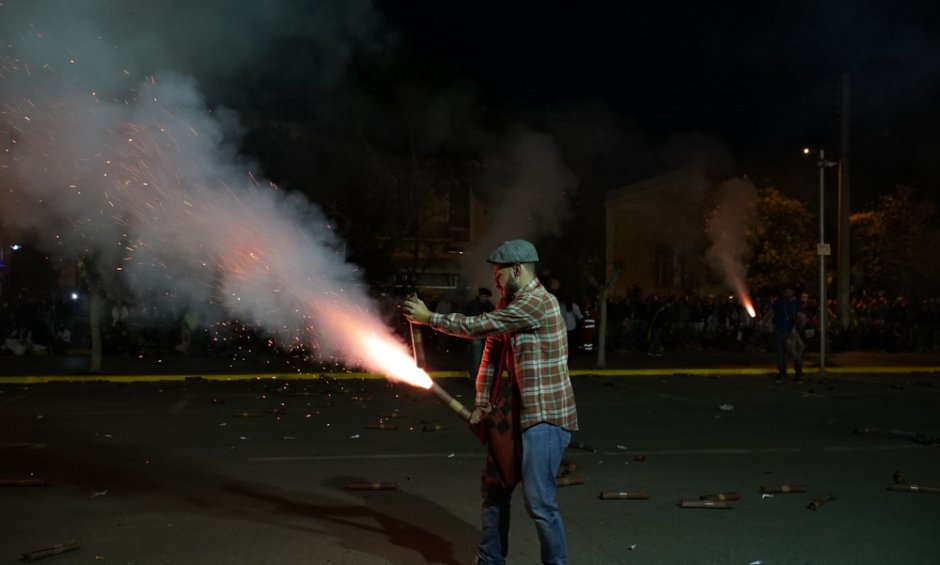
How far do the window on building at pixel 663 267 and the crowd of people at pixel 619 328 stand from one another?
460 cm

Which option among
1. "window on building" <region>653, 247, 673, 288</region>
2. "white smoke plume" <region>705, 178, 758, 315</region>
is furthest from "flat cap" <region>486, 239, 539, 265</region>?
"window on building" <region>653, 247, 673, 288</region>

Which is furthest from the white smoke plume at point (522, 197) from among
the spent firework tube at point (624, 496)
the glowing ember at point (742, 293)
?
the spent firework tube at point (624, 496)

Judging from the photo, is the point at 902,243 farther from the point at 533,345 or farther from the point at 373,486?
the point at 533,345

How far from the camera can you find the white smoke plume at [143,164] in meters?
7.30

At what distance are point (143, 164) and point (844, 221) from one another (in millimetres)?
20157

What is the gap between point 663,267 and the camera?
104 ft

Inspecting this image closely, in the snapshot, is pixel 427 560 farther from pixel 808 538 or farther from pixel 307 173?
pixel 307 173

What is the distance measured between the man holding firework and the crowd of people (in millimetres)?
12247

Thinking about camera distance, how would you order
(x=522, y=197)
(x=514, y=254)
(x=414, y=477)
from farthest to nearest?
(x=522, y=197) < (x=414, y=477) < (x=514, y=254)

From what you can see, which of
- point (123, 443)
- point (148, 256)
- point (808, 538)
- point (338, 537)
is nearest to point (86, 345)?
point (148, 256)

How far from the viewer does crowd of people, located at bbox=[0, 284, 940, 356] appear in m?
19.4

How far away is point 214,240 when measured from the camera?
7977 mm

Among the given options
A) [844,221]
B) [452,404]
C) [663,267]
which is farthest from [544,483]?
[663,267]

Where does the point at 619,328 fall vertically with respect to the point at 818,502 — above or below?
above
